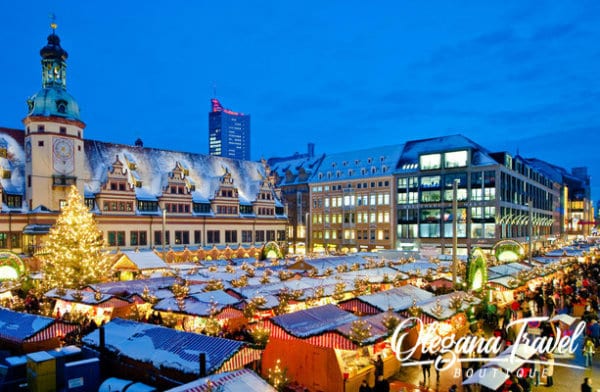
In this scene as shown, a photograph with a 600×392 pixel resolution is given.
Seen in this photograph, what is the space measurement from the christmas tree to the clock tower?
1673 cm

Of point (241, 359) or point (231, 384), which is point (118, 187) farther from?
point (231, 384)

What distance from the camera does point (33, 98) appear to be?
49812mm

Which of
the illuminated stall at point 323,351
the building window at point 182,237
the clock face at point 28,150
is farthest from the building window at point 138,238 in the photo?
the illuminated stall at point 323,351

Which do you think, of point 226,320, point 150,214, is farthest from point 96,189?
point 226,320

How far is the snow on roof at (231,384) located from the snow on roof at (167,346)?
127 centimetres

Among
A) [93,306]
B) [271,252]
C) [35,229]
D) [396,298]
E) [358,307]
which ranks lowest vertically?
[93,306]

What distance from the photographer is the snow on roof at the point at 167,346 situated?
13938 millimetres

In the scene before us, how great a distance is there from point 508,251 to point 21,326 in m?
37.9

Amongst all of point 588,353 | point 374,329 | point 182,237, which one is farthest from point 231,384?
point 182,237

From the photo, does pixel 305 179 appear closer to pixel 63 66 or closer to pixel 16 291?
pixel 63 66

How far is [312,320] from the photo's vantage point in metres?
17.6

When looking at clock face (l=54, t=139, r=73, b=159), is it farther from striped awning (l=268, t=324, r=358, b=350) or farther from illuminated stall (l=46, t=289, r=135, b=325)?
striped awning (l=268, t=324, r=358, b=350)

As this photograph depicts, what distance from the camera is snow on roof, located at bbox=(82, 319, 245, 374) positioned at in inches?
549

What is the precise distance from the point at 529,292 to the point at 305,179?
64231mm
